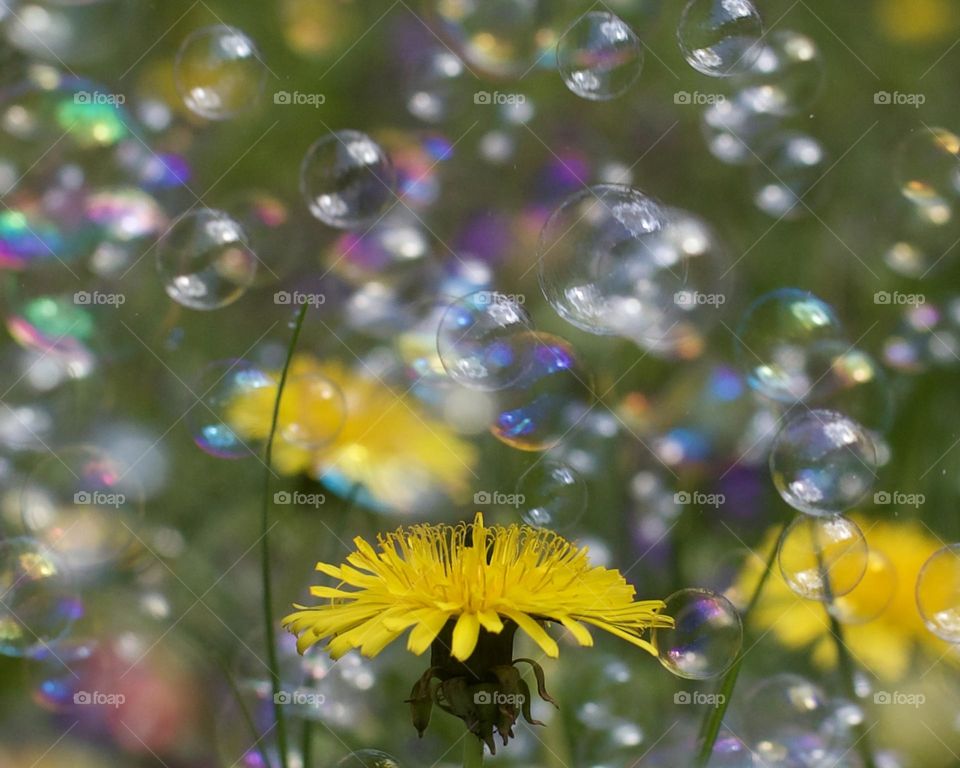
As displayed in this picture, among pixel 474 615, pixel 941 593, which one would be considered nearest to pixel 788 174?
pixel 941 593

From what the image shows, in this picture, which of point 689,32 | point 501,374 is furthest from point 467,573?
point 689,32

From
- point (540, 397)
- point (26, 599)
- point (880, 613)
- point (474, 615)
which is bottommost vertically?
point (26, 599)

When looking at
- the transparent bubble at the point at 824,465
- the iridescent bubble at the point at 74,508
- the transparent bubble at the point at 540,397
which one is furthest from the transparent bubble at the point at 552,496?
the iridescent bubble at the point at 74,508

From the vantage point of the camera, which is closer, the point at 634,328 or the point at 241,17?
the point at 634,328

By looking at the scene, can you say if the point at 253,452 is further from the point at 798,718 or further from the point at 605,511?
the point at 798,718

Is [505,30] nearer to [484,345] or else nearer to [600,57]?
[600,57]

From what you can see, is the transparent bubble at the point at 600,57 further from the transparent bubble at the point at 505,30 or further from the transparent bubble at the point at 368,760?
the transparent bubble at the point at 368,760
